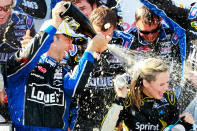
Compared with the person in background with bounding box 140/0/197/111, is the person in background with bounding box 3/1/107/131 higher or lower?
lower

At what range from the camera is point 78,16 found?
2104 mm

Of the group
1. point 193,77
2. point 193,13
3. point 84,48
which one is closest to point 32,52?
point 84,48

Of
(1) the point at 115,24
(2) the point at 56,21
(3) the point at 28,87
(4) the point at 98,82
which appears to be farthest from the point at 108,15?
(3) the point at 28,87

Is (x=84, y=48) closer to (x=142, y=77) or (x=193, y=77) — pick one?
(x=142, y=77)

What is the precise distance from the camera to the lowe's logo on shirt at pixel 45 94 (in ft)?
7.42

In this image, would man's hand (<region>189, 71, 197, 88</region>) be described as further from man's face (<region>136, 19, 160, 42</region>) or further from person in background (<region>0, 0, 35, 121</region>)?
person in background (<region>0, 0, 35, 121</region>)

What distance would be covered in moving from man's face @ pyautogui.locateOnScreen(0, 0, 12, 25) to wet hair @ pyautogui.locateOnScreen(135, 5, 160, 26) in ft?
4.61

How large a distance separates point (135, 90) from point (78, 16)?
95 cm

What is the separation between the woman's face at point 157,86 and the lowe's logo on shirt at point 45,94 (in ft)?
2.65

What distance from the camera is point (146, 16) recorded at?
3352 mm

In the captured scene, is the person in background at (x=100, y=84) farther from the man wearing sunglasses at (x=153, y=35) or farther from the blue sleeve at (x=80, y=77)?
the blue sleeve at (x=80, y=77)

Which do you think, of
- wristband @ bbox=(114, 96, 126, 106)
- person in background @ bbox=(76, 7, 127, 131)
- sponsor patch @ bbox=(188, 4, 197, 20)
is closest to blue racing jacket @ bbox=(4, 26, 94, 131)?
wristband @ bbox=(114, 96, 126, 106)

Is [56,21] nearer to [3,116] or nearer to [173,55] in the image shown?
[3,116]

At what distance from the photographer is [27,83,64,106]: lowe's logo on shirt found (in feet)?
7.42
